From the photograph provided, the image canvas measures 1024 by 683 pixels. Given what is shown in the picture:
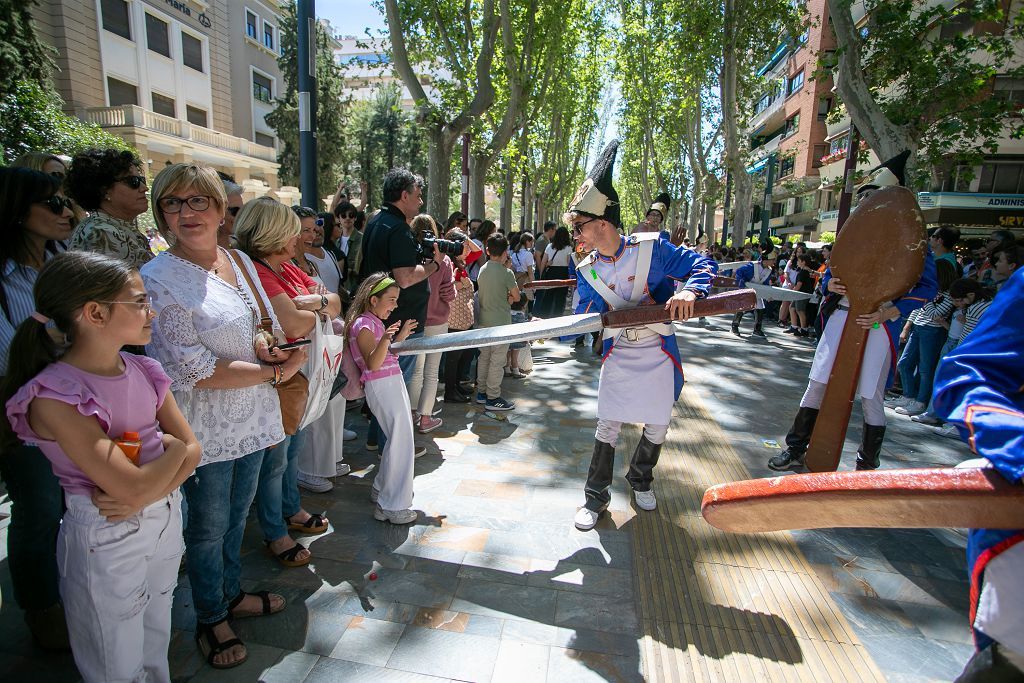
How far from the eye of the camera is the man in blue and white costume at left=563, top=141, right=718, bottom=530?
3211 mm

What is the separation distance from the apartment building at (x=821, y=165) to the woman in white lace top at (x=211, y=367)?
8975 millimetres

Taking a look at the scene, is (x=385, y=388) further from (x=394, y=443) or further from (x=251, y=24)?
(x=251, y=24)

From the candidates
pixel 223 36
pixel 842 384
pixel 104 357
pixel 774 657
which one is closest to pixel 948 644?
pixel 774 657

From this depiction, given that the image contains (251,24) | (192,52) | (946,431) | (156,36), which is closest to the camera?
(946,431)

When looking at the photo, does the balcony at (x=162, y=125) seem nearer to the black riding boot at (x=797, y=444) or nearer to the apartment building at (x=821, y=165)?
the black riding boot at (x=797, y=444)

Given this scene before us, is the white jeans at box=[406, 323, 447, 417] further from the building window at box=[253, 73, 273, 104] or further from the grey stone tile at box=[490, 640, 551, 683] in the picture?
the building window at box=[253, 73, 273, 104]

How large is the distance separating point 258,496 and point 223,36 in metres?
36.2

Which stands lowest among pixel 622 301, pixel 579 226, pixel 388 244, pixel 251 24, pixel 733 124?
pixel 622 301

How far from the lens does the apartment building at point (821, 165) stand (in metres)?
21.0

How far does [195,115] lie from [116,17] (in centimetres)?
561

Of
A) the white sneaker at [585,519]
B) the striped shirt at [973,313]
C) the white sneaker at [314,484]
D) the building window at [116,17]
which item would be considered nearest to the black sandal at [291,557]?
the white sneaker at [314,484]

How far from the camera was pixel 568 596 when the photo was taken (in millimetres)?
2666

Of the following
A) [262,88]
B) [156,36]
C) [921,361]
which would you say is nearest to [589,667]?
[921,361]

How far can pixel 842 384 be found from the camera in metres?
3.28
